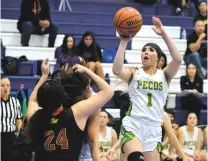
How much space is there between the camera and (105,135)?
349 inches

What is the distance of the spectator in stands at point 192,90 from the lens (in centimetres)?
1022

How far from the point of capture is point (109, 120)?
9570mm

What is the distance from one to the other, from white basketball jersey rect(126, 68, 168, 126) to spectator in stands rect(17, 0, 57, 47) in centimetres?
564

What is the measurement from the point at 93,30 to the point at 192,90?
2848 millimetres

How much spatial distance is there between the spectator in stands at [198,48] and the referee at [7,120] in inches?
175


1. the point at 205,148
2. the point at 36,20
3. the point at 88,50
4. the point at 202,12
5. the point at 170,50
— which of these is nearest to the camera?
the point at 170,50

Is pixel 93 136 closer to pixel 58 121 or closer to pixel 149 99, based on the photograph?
pixel 58 121

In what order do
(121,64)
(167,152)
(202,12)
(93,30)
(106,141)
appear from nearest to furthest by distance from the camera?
1. (121,64)
2. (106,141)
3. (167,152)
4. (93,30)
5. (202,12)

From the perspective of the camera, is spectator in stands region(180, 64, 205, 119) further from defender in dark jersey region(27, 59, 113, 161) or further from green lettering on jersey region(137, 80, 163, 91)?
defender in dark jersey region(27, 59, 113, 161)

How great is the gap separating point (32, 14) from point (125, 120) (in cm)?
594

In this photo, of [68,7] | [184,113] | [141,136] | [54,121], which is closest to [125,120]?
[141,136]

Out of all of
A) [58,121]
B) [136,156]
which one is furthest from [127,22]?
[58,121]

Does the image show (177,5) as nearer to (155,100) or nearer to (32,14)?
(32,14)

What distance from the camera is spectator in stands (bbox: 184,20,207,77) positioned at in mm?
11320
